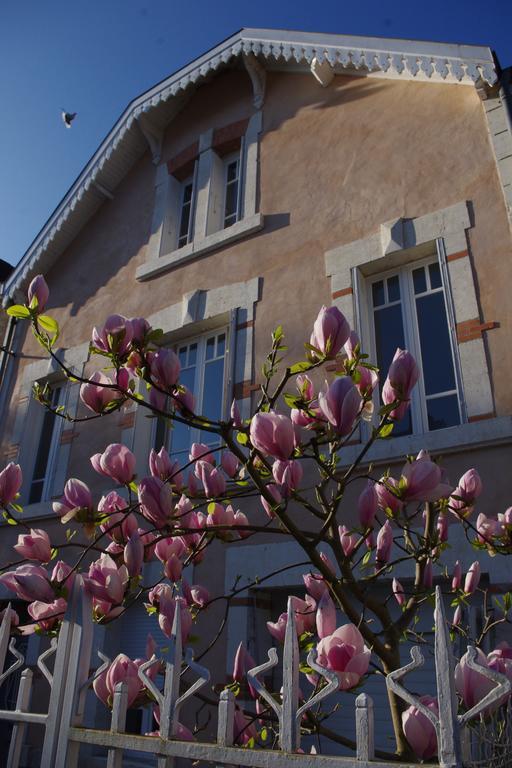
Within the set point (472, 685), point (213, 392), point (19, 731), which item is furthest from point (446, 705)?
point (213, 392)

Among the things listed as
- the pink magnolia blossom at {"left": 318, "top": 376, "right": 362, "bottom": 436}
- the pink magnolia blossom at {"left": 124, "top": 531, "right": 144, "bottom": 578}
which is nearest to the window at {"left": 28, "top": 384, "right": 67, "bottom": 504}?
the pink magnolia blossom at {"left": 124, "top": 531, "right": 144, "bottom": 578}

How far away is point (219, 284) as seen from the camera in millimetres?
6844

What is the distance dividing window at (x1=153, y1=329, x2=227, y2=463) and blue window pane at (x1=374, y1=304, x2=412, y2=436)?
163 centimetres

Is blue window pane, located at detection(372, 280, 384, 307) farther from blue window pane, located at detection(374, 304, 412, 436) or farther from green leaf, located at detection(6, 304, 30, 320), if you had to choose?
green leaf, located at detection(6, 304, 30, 320)

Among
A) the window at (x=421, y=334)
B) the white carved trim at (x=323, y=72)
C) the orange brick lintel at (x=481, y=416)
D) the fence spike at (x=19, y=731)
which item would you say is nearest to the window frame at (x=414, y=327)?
the window at (x=421, y=334)

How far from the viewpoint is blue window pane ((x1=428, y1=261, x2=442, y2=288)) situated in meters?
5.48

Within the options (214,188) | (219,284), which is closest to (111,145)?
(214,188)

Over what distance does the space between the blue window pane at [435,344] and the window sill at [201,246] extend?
2214 mm

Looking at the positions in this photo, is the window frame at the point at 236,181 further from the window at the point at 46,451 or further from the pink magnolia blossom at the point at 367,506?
the pink magnolia blossom at the point at 367,506

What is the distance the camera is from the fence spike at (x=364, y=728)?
131 cm

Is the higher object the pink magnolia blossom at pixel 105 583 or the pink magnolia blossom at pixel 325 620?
the pink magnolia blossom at pixel 105 583

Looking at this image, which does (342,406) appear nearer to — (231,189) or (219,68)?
(231,189)

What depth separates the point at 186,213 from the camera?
831 centimetres

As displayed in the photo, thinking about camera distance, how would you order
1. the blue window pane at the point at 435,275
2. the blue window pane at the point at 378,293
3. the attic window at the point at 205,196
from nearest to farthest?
the blue window pane at the point at 435,275
the blue window pane at the point at 378,293
the attic window at the point at 205,196
